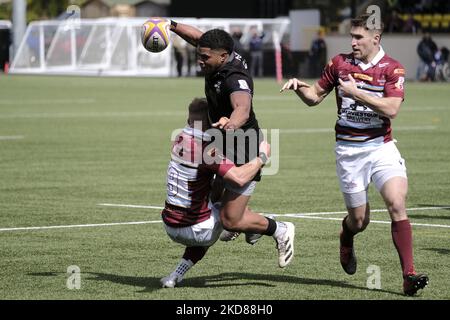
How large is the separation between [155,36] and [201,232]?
241cm

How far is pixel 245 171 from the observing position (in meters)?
9.55

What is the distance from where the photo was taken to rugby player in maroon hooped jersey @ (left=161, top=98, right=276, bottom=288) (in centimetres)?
959

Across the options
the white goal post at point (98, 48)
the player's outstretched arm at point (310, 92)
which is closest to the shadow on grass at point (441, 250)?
the player's outstretched arm at point (310, 92)

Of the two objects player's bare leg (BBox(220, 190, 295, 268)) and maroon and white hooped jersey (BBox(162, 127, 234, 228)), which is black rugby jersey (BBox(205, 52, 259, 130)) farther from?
player's bare leg (BBox(220, 190, 295, 268))

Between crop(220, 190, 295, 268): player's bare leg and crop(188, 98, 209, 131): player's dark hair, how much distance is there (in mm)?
596

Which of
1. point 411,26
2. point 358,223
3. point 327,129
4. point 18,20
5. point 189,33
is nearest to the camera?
point 358,223

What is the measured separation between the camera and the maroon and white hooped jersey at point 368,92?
31.8 ft

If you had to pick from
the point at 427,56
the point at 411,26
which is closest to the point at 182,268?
the point at 427,56

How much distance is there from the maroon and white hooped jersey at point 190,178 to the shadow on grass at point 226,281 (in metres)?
0.59

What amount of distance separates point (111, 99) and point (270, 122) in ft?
40.4

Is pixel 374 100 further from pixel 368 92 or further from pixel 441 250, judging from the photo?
pixel 441 250

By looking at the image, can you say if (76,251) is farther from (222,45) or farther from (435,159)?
(435,159)

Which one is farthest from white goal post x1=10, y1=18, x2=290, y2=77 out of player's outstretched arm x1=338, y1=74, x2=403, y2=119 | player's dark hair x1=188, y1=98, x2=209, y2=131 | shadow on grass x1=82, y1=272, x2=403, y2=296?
player's outstretched arm x1=338, y1=74, x2=403, y2=119
